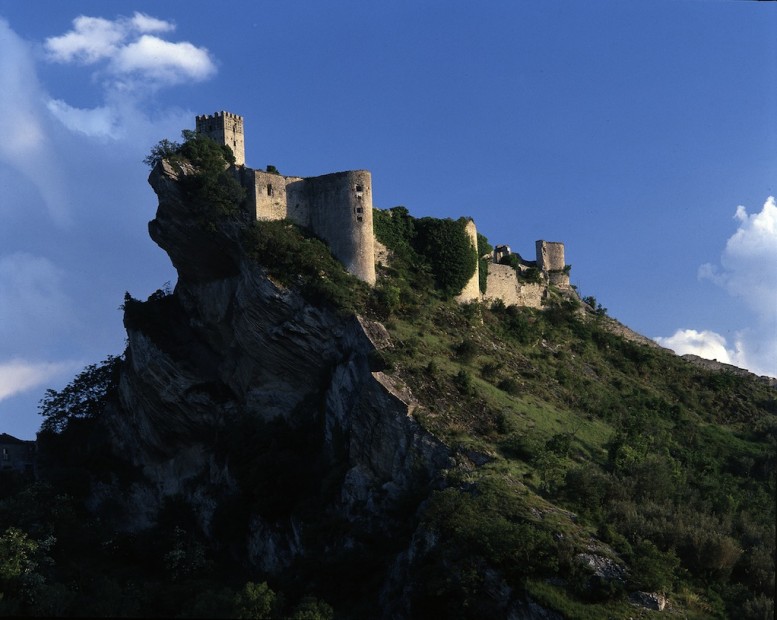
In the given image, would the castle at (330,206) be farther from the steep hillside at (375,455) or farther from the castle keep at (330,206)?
the steep hillside at (375,455)

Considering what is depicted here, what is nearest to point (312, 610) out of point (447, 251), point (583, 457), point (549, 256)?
point (583, 457)

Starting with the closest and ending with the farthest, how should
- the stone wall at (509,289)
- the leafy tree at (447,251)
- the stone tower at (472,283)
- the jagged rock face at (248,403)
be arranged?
the jagged rock face at (248,403)
the leafy tree at (447,251)
the stone tower at (472,283)
the stone wall at (509,289)

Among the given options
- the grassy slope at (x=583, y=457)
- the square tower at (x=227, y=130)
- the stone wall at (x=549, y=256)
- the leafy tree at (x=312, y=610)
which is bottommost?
the leafy tree at (x=312, y=610)

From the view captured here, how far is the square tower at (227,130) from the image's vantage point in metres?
65.6

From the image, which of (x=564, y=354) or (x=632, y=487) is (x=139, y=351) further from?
(x=632, y=487)

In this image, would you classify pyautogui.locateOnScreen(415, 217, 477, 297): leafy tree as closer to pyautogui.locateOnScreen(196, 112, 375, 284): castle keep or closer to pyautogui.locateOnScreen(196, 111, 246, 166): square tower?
pyautogui.locateOnScreen(196, 112, 375, 284): castle keep

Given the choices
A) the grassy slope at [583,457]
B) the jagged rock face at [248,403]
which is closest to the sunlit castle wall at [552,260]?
the grassy slope at [583,457]

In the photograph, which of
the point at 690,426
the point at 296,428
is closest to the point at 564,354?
the point at 690,426

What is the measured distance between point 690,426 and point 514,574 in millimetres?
22976

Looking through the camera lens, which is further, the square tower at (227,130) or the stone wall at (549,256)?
the stone wall at (549,256)

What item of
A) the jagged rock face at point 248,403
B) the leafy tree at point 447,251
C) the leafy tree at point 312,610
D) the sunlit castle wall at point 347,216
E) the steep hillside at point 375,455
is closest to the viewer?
the leafy tree at point 312,610

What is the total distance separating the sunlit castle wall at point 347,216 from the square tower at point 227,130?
10168mm

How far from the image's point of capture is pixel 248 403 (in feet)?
183

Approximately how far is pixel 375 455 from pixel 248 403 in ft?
39.6
